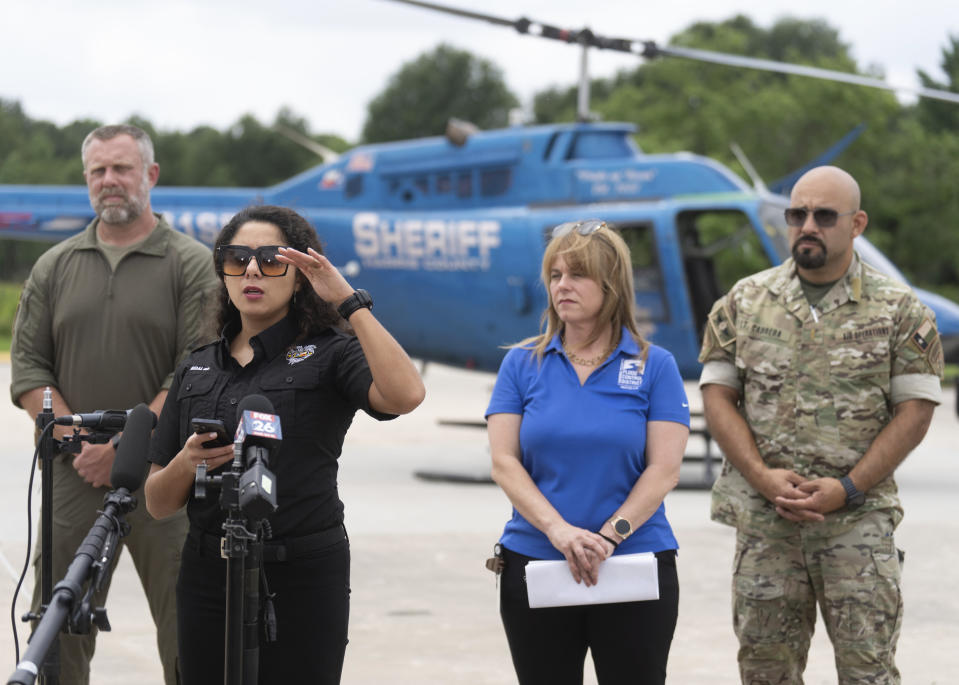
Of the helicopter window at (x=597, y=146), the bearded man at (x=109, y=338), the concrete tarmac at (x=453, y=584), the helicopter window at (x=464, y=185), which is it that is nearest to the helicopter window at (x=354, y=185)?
the helicopter window at (x=464, y=185)

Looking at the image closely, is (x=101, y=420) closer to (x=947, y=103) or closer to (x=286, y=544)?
(x=286, y=544)

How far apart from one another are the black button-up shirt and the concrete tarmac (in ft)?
7.21

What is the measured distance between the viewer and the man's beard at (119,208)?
4.21 meters

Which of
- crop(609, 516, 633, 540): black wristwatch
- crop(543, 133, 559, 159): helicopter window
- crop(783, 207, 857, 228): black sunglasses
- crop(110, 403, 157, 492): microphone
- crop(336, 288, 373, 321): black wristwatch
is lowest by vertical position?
crop(609, 516, 633, 540): black wristwatch

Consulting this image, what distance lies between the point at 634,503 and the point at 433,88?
204 ft

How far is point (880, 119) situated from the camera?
125 ft

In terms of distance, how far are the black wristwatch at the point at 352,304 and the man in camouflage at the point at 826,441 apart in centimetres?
136

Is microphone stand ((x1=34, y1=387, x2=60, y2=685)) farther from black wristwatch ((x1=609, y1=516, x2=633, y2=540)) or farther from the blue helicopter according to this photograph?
the blue helicopter

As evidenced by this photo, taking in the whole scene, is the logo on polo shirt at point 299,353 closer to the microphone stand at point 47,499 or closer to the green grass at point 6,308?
the microphone stand at point 47,499

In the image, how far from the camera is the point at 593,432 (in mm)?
3254

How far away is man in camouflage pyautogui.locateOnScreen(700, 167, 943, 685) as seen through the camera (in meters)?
3.76

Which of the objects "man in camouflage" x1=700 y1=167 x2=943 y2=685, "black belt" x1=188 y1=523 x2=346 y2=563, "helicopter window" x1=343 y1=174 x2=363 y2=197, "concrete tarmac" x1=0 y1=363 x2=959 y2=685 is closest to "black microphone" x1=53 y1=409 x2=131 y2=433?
"black belt" x1=188 y1=523 x2=346 y2=563

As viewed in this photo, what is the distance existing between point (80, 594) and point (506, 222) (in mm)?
8916

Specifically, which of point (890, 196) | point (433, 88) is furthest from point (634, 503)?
point (433, 88)
